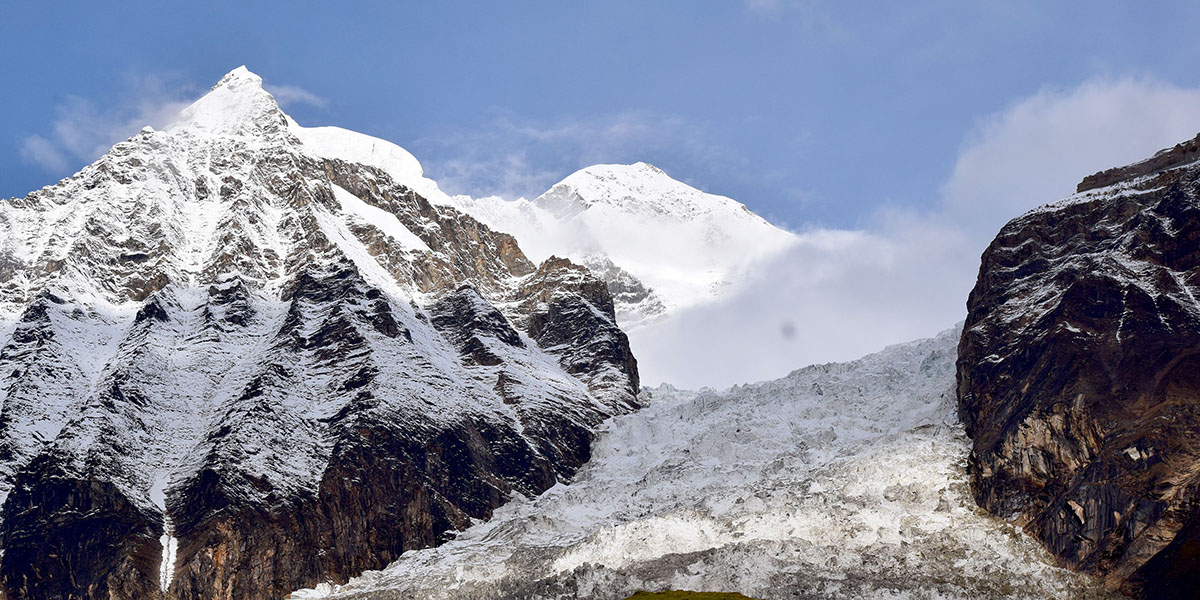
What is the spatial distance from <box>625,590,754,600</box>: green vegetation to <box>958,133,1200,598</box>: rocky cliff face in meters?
31.8

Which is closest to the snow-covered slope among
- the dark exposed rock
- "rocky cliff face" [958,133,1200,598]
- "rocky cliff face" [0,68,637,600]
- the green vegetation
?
the green vegetation

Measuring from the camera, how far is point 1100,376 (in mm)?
148000

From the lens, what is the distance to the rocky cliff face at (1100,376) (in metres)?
128

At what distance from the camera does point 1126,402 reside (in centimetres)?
14275

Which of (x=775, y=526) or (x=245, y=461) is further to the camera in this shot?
(x=245, y=461)

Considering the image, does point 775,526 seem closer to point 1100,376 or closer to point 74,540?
point 1100,376

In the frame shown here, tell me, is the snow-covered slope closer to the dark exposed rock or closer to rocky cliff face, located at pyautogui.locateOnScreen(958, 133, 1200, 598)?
rocky cliff face, located at pyautogui.locateOnScreen(958, 133, 1200, 598)

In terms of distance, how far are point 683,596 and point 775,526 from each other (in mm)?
17644

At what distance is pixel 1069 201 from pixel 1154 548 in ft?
217

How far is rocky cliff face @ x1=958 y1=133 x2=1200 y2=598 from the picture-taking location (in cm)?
12850

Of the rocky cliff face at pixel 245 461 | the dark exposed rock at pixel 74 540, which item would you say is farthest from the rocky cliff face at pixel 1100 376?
the dark exposed rock at pixel 74 540

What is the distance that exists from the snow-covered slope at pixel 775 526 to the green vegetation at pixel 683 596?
244 centimetres

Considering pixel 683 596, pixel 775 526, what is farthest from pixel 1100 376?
pixel 683 596

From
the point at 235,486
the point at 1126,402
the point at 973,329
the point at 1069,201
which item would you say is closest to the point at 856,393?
the point at 973,329
